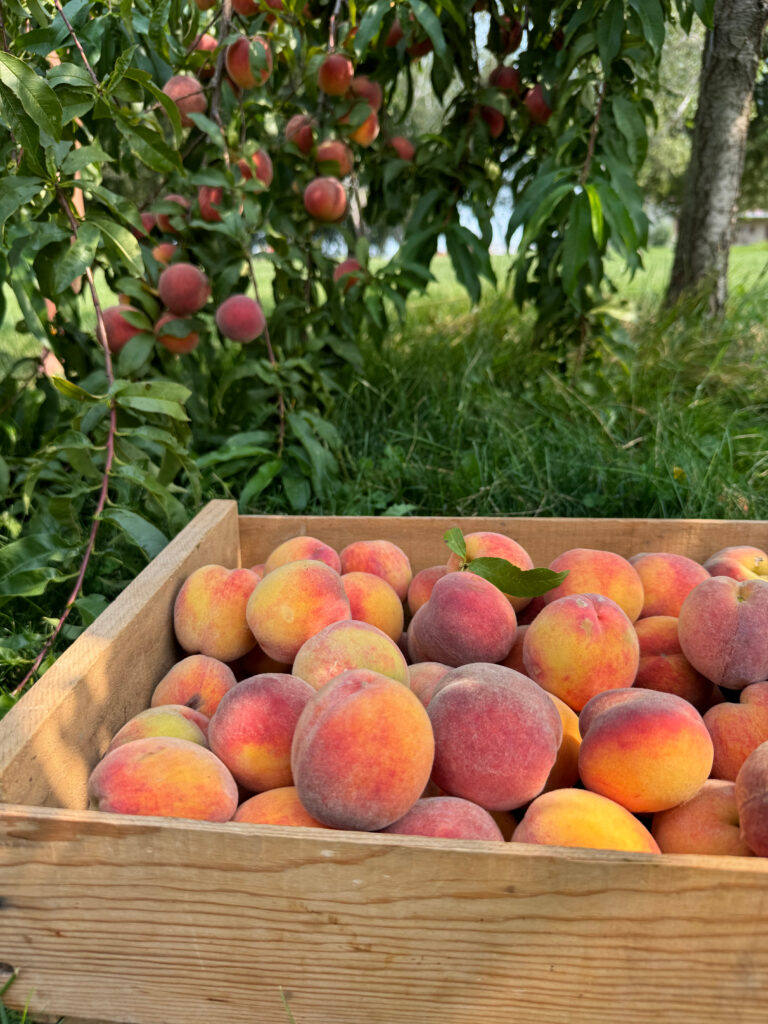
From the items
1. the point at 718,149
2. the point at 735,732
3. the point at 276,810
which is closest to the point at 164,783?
the point at 276,810

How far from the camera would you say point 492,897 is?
757mm

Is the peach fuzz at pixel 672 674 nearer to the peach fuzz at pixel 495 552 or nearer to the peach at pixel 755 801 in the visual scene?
the peach fuzz at pixel 495 552

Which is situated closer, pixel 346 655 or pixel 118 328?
pixel 346 655

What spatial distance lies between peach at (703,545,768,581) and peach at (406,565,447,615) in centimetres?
46

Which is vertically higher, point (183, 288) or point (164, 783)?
point (183, 288)

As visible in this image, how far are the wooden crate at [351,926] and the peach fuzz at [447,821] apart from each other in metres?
0.09

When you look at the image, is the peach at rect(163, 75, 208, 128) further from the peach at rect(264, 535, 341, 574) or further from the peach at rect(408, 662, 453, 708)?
the peach at rect(408, 662, 453, 708)

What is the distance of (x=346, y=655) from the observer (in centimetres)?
106

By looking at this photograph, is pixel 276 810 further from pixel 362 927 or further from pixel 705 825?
pixel 705 825

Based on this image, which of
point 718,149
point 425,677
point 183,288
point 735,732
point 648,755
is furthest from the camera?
point 718,149

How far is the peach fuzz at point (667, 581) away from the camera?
4.45 feet

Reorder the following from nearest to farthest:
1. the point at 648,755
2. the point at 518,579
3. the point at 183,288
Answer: the point at 648,755
the point at 518,579
the point at 183,288

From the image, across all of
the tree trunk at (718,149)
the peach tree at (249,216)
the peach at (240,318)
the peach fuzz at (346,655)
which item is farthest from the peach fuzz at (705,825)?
the tree trunk at (718,149)

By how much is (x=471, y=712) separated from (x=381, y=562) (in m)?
0.55
